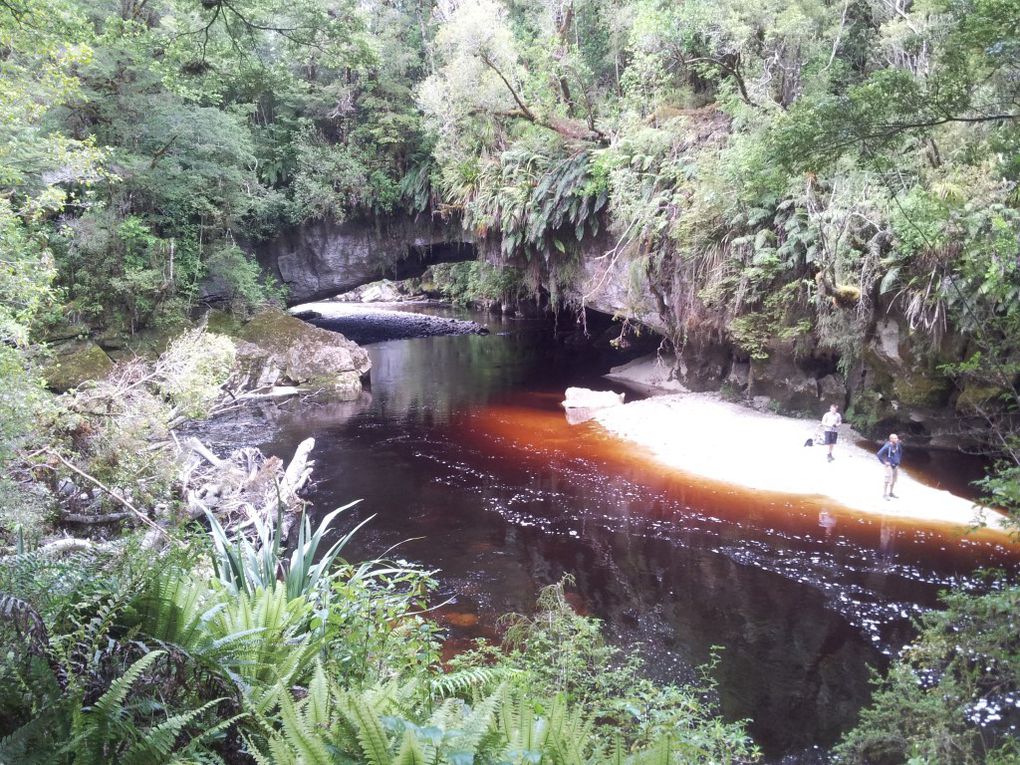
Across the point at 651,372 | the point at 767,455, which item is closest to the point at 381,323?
the point at 651,372

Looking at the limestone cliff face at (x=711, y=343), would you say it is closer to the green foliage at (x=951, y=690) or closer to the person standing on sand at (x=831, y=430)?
the person standing on sand at (x=831, y=430)

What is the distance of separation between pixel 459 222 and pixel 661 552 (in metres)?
17.0

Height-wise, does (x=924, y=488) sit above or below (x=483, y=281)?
below

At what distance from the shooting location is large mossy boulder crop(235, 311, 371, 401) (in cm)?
1927

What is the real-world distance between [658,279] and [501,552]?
9815mm

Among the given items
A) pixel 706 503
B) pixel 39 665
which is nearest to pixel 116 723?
pixel 39 665

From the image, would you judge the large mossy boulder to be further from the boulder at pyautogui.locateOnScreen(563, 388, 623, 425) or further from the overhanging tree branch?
the overhanging tree branch

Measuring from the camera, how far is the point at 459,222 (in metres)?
23.5

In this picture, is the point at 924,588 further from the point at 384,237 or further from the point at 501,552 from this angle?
the point at 384,237

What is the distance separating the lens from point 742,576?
27.5 ft

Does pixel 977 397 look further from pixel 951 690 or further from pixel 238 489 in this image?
pixel 238 489

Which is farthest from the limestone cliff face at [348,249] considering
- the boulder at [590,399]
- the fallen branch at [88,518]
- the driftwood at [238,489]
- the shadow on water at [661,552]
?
the fallen branch at [88,518]

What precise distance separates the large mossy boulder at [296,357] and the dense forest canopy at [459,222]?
124cm

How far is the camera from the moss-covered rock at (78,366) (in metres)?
15.3
